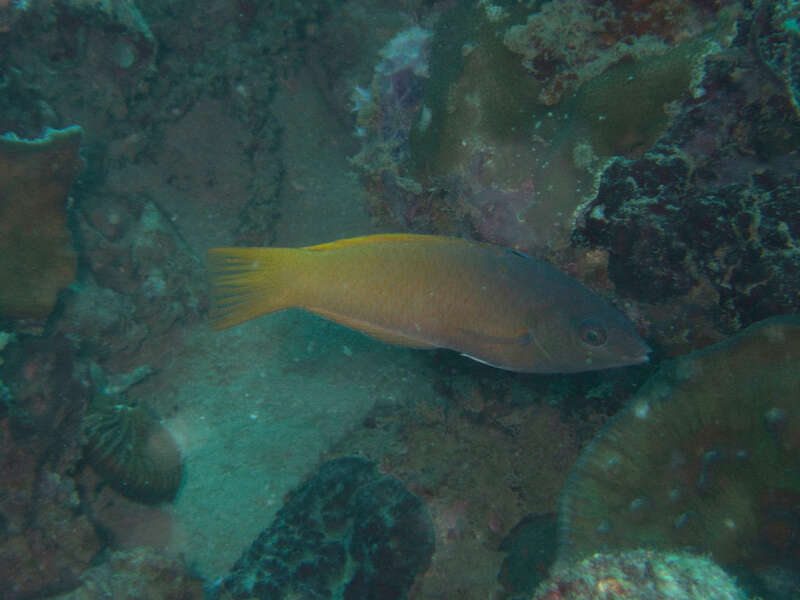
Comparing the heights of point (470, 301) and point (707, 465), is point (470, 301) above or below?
above

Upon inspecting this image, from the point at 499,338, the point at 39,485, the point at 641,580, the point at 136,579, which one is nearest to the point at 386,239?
the point at 499,338

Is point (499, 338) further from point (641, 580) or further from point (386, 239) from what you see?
point (641, 580)

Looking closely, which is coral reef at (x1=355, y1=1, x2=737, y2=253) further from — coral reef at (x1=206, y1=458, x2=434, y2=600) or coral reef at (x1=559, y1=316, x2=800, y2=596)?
coral reef at (x1=206, y1=458, x2=434, y2=600)

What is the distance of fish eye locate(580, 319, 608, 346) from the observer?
2.63 meters

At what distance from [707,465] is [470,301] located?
158 centimetres

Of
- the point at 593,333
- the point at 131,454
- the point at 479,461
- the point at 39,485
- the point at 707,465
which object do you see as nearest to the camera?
the point at 707,465

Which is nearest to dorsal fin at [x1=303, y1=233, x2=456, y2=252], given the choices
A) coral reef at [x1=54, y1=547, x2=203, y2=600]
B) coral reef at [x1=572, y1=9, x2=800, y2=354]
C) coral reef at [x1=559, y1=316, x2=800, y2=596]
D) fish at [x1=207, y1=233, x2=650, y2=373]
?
fish at [x1=207, y1=233, x2=650, y2=373]

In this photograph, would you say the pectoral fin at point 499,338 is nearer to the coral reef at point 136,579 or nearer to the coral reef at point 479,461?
the coral reef at point 479,461

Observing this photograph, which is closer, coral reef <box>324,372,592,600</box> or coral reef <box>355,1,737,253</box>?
coral reef <box>355,1,737,253</box>

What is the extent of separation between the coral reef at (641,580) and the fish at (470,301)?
115cm

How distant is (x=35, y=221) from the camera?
193 inches

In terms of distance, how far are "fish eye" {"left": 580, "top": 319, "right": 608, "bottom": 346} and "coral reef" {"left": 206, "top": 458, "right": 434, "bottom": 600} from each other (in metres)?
2.09

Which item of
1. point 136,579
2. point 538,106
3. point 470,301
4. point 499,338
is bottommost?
point 136,579

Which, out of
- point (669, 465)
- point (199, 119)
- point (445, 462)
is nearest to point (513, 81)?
point (669, 465)
